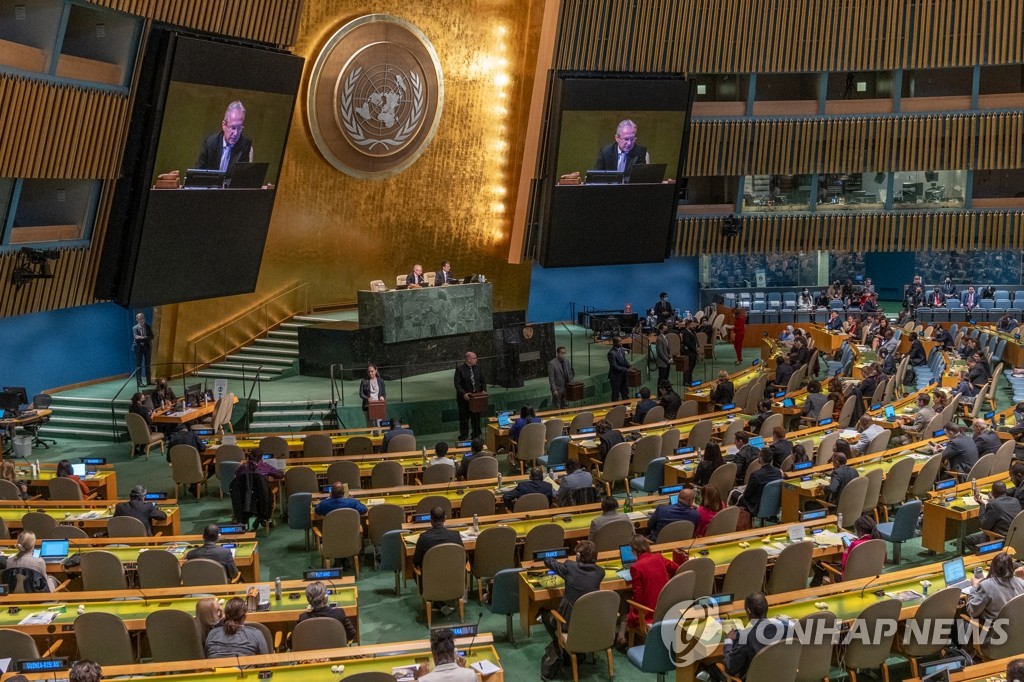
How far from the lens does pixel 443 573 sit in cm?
977

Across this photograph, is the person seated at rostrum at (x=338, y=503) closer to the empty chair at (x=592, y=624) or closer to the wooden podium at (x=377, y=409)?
the empty chair at (x=592, y=624)

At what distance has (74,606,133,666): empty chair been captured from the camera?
7.96 m

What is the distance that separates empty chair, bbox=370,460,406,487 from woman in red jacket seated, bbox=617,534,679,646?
16.2ft

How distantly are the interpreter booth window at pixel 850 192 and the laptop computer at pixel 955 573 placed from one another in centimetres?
2117

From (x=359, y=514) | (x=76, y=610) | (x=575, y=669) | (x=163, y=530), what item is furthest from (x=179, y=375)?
(x=575, y=669)

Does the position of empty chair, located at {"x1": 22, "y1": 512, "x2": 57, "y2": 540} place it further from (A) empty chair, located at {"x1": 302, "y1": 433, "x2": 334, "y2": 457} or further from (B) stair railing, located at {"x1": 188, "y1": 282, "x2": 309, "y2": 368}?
(B) stair railing, located at {"x1": 188, "y1": 282, "x2": 309, "y2": 368}

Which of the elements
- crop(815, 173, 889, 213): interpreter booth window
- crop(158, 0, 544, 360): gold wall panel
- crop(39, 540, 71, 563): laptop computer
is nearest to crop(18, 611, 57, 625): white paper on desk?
crop(39, 540, 71, 563): laptop computer

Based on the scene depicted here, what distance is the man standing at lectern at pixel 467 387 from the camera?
17625 mm

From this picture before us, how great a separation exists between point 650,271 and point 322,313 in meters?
11.0

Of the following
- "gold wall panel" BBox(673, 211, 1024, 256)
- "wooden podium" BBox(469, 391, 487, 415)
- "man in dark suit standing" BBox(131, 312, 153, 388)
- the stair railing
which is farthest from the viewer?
"gold wall panel" BBox(673, 211, 1024, 256)

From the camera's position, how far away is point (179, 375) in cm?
2150

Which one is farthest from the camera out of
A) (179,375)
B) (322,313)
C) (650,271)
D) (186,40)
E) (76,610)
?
Result: (650,271)

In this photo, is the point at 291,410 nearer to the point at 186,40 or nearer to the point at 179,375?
the point at 179,375

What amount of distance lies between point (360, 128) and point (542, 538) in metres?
15.1
